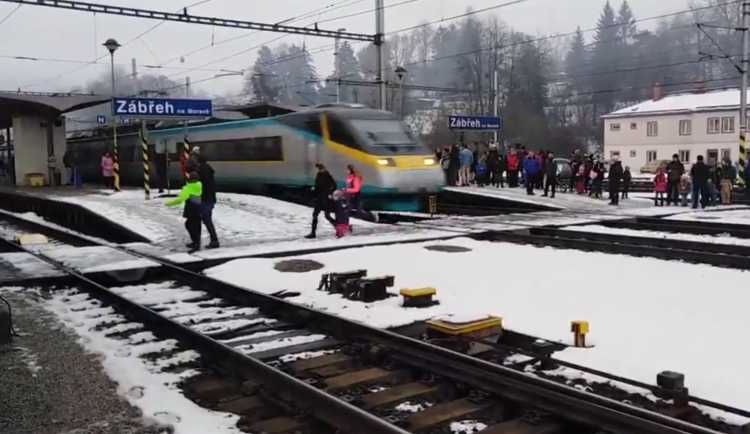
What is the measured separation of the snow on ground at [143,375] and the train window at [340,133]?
1208 cm

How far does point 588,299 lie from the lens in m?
9.25

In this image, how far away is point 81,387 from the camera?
239 inches

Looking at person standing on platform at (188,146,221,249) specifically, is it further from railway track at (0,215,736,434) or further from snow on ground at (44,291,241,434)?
railway track at (0,215,736,434)

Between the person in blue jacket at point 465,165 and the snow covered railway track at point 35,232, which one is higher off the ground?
the person in blue jacket at point 465,165

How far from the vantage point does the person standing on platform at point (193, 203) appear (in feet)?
44.1

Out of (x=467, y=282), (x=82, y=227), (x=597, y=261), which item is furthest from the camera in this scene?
(x=82, y=227)

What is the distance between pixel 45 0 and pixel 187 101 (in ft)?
17.1

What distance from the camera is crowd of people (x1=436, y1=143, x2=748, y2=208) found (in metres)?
23.0

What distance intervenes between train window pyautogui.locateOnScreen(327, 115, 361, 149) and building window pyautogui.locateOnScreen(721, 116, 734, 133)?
159 feet

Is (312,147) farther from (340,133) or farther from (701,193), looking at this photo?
(701,193)

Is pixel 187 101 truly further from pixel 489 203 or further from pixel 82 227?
pixel 489 203

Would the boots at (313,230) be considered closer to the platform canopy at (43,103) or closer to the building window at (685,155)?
the platform canopy at (43,103)

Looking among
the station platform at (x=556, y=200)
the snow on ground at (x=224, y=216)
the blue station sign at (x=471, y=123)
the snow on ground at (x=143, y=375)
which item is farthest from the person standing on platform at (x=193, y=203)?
the blue station sign at (x=471, y=123)

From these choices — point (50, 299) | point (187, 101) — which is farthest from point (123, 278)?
point (187, 101)
